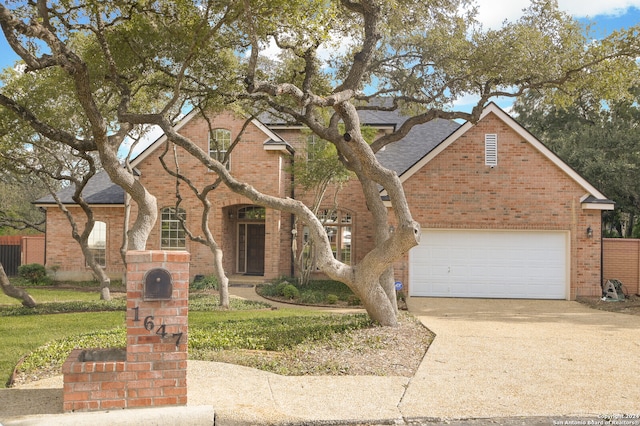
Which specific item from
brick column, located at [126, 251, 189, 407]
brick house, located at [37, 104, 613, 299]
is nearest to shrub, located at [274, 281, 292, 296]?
brick house, located at [37, 104, 613, 299]

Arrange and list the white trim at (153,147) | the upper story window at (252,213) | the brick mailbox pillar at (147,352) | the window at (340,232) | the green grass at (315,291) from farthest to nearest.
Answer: the upper story window at (252,213) → the window at (340,232) → the white trim at (153,147) → the green grass at (315,291) → the brick mailbox pillar at (147,352)

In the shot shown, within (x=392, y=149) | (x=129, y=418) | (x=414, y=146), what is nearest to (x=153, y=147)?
(x=392, y=149)

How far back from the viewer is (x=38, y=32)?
307 inches

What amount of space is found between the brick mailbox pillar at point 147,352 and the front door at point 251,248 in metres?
16.5

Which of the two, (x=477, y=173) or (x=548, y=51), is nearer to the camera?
(x=548, y=51)

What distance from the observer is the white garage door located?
16922 mm

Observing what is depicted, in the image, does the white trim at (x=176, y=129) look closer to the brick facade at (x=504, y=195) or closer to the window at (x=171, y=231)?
the window at (x=171, y=231)

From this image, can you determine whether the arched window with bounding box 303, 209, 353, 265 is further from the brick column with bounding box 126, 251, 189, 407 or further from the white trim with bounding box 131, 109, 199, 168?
the brick column with bounding box 126, 251, 189, 407

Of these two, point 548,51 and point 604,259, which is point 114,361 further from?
point 604,259

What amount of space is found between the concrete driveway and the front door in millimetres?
9910

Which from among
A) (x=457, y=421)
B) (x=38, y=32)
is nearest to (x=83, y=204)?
(x=38, y=32)

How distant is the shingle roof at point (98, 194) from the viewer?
21594 mm

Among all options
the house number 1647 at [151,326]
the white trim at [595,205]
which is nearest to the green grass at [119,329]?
the house number 1647 at [151,326]

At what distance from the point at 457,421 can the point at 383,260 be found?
4431 millimetres
